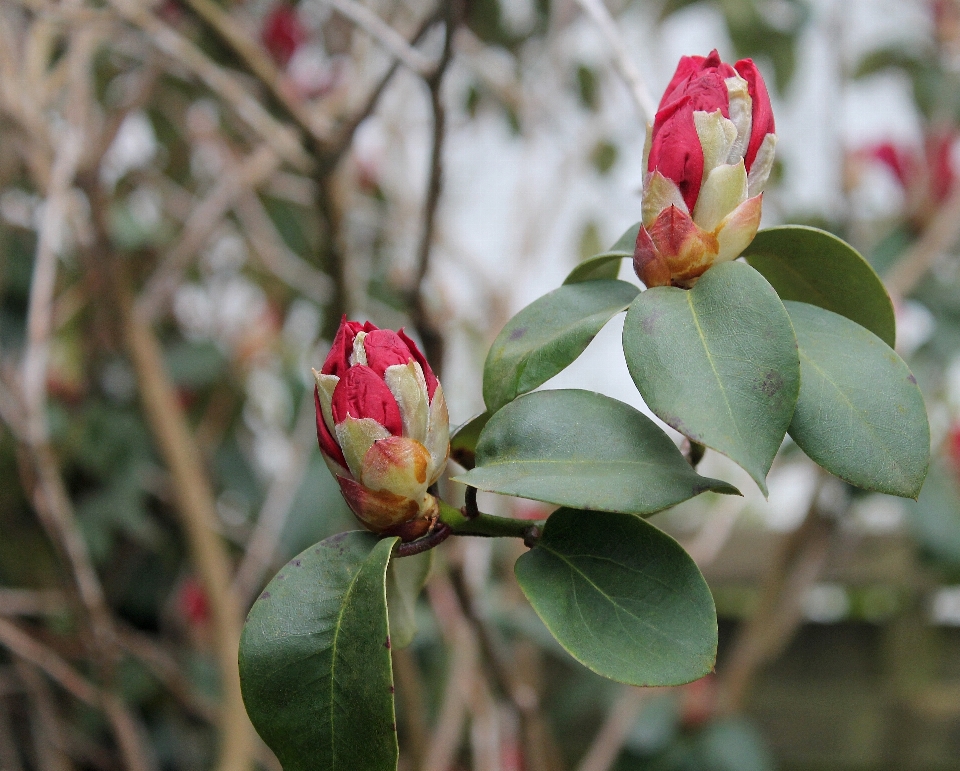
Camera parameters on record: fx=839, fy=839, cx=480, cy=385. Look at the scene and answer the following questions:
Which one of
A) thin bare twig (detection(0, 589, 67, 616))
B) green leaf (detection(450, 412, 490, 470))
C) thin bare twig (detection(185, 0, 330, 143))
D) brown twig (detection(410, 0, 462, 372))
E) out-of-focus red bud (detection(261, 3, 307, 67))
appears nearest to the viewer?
green leaf (detection(450, 412, 490, 470))

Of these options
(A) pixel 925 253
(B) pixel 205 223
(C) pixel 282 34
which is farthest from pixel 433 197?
(C) pixel 282 34

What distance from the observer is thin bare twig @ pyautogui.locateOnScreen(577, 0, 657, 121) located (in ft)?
1.49

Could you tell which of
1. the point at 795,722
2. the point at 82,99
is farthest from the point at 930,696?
the point at 82,99

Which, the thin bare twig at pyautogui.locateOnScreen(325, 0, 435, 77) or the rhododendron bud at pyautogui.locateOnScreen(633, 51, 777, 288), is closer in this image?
the rhododendron bud at pyautogui.locateOnScreen(633, 51, 777, 288)

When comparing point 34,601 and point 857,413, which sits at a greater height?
point 857,413

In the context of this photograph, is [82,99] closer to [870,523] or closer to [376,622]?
[376,622]

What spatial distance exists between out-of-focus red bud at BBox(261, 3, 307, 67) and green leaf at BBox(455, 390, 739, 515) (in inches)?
50.8

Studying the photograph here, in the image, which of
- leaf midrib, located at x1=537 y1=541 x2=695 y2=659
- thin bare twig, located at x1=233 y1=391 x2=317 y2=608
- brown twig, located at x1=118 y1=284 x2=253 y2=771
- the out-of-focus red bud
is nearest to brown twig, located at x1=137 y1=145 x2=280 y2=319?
brown twig, located at x1=118 y1=284 x2=253 y2=771

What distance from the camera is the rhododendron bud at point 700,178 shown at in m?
0.33

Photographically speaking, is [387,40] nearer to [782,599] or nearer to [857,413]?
[857,413]

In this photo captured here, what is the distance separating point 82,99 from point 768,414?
39.1 inches

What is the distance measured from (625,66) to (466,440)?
26 cm

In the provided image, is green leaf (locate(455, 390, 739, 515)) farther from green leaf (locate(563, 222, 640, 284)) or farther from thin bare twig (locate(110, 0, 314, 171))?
thin bare twig (locate(110, 0, 314, 171))

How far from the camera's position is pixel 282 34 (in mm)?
1414
